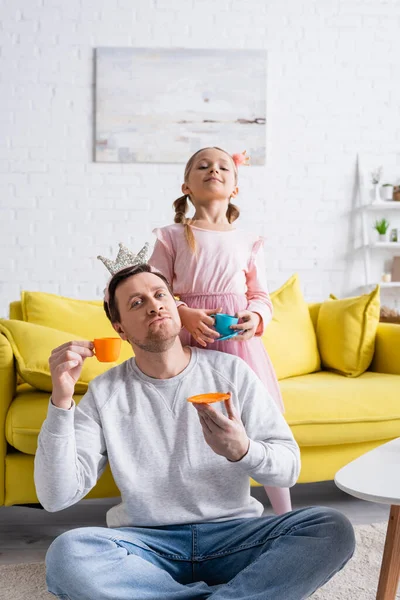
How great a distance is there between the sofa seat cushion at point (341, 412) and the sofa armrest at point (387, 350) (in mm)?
285

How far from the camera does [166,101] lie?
14.6 ft

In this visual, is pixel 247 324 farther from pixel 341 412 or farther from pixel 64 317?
pixel 64 317

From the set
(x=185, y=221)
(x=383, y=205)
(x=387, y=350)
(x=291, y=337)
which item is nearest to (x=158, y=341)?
(x=185, y=221)

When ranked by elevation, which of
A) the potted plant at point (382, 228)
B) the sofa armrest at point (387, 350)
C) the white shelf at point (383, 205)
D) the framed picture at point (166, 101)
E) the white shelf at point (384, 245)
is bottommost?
the sofa armrest at point (387, 350)

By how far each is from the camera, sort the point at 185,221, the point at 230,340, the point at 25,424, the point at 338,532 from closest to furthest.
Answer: the point at 338,532, the point at 230,340, the point at 185,221, the point at 25,424

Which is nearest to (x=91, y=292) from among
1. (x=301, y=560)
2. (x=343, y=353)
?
(x=343, y=353)

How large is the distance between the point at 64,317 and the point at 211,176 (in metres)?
1.05

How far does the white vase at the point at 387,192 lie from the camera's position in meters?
4.62

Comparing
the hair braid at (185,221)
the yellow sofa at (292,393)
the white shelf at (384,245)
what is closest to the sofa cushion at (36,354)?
the yellow sofa at (292,393)

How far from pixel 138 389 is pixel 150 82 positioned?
3.27 m

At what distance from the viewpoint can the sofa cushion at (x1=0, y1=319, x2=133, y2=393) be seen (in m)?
2.23

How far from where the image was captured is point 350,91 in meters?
4.64

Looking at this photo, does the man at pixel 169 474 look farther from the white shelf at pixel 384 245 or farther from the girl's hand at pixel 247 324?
the white shelf at pixel 384 245

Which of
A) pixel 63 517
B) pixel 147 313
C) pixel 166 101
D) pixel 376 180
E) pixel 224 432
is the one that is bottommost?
pixel 63 517
